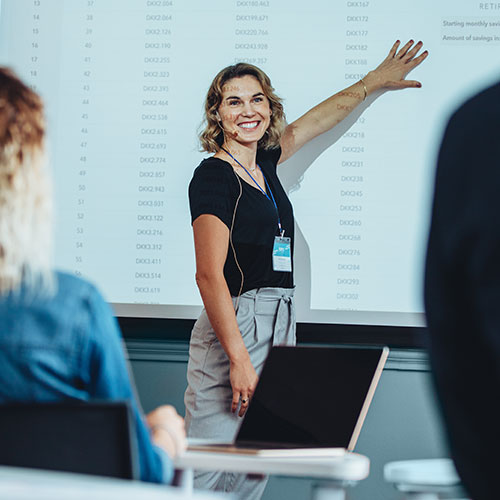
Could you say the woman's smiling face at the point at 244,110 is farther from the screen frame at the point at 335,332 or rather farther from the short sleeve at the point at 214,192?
the screen frame at the point at 335,332

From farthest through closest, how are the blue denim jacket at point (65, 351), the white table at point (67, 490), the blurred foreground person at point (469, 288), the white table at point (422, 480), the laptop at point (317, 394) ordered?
the laptop at point (317, 394), the white table at point (422, 480), the blue denim jacket at point (65, 351), the blurred foreground person at point (469, 288), the white table at point (67, 490)

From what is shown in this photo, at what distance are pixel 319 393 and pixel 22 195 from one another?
68 cm

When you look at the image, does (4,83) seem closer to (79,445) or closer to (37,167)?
(37,167)

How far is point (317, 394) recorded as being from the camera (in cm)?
135

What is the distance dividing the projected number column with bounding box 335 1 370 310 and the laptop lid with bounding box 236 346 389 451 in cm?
141

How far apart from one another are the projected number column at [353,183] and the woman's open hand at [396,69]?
0.18 ft

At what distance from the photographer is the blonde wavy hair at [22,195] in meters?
0.89

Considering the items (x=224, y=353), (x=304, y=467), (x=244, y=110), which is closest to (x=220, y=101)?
(x=244, y=110)

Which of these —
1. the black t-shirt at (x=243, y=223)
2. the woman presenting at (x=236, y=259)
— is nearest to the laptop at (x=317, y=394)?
the woman presenting at (x=236, y=259)

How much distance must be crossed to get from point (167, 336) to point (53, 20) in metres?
1.33

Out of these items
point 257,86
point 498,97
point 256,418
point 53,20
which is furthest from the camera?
point 53,20

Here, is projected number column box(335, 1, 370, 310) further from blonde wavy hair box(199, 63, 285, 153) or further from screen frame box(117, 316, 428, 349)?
blonde wavy hair box(199, 63, 285, 153)

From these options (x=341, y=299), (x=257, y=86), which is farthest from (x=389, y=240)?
(x=257, y=86)

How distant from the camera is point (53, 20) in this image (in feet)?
9.79
